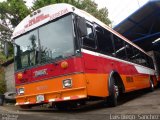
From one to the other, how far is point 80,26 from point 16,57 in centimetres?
275

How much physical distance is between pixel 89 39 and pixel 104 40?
4.17 feet

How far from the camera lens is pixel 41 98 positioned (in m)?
8.62

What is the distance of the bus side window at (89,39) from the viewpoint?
8.44 m

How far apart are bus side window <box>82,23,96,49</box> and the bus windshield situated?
49 centimetres

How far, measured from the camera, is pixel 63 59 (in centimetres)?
822

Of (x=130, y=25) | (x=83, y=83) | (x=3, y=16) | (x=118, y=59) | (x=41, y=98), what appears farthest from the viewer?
(x=3, y=16)

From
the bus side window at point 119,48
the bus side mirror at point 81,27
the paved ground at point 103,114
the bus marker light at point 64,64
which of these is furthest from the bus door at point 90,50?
the bus side window at point 119,48

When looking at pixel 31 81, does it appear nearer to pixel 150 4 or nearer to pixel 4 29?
pixel 150 4

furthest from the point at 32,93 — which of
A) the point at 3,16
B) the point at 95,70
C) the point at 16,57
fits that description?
the point at 3,16

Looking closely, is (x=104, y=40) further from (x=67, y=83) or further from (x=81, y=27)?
(x=67, y=83)

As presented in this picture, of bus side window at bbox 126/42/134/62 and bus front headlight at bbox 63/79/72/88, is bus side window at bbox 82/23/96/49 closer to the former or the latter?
bus front headlight at bbox 63/79/72/88

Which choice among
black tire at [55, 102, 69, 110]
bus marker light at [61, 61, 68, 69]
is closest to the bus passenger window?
black tire at [55, 102, 69, 110]

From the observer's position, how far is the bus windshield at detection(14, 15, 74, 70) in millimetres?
8273

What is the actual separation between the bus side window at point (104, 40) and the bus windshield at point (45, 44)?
140cm
